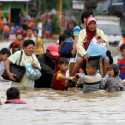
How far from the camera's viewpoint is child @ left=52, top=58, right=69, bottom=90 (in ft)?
51.9

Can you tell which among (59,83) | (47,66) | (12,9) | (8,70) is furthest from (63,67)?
(12,9)

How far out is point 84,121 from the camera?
10.3m

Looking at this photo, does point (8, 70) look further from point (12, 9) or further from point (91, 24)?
point (12, 9)

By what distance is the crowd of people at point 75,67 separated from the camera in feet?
50.7

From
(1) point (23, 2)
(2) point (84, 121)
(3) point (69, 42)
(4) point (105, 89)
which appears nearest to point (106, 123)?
(2) point (84, 121)

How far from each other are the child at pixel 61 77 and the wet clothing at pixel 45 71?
0.34m

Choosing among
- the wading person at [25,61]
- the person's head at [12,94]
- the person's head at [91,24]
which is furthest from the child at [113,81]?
the person's head at [12,94]

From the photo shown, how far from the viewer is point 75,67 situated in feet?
54.8

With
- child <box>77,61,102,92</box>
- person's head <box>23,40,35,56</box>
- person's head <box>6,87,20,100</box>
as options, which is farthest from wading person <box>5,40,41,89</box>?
person's head <box>6,87,20,100</box>

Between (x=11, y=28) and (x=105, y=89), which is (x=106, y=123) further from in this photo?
(x=11, y=28)

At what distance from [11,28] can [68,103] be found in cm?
4353

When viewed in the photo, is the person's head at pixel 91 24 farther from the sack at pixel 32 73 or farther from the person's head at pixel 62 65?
the sack at pixel 32 73

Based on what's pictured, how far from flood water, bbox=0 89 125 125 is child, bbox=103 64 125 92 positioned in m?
0.38

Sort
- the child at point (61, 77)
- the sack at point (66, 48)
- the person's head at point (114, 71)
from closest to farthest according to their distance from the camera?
the person's head at point (114, 71), the child at point (61, 77), the sack at point (66, 48)
